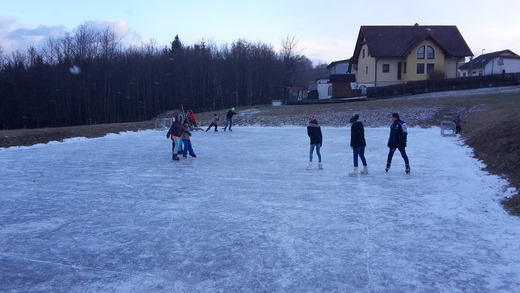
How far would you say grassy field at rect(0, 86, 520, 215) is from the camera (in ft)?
34.7

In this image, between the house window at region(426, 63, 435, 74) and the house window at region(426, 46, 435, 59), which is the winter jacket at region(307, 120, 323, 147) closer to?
the house window at region(426, 63, 435, 74)

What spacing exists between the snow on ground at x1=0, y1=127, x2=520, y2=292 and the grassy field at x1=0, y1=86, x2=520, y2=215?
0.82 m

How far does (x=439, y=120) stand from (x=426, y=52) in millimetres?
21720

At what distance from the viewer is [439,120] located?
25.3 m

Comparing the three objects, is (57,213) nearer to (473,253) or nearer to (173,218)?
(173,218)

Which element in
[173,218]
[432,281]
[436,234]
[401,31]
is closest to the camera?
[432,281]

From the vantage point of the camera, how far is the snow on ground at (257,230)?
4359 millimetres

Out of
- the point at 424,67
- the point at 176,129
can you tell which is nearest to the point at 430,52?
the point at 424,67

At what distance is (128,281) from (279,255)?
1.81 m

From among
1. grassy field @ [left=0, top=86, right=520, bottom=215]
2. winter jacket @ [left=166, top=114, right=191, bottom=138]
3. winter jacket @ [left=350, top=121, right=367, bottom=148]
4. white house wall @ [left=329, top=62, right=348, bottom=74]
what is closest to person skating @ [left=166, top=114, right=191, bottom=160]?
winter jacket @ [left=166, top=114, right=191, bottom=138]

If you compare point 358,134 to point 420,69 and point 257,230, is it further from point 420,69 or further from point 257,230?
point 420,69

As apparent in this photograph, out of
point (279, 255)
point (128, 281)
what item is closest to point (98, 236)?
point (128, 281)

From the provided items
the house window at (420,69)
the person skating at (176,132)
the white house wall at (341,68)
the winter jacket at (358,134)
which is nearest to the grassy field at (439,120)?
the winter jacket at (358,134)

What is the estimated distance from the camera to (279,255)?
5.00 metres
